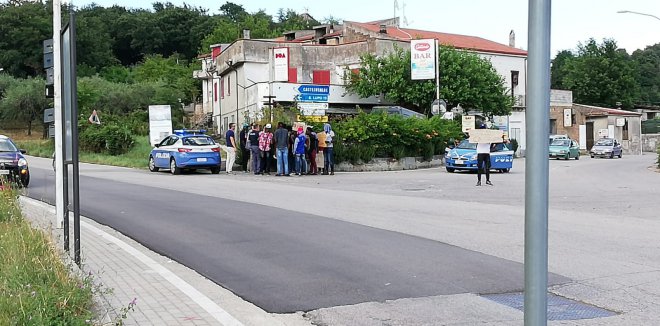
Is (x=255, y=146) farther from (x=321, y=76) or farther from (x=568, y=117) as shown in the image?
(x=568, y=117)

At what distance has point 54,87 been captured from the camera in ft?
38.0

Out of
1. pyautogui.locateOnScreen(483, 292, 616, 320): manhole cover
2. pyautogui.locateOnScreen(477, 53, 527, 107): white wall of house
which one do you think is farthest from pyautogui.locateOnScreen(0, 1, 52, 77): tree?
pyautogui.locateOnScreen(483, 292, 616, 320): manhole cover

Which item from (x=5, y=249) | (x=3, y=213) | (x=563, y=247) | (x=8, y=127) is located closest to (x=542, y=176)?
(x=5, y=249)

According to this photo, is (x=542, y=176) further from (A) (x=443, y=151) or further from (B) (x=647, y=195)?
(A) (x=443, y=151)

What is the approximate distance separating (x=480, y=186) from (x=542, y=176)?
65.1ft

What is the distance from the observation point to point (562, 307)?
6.83 metres

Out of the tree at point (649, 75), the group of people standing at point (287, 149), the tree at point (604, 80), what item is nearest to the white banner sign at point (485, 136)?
the group of people standing at point (287, 149)

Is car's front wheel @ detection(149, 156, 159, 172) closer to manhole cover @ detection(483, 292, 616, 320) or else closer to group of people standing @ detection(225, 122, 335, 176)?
group of people standing @ detection(225, 122, 335, 176)

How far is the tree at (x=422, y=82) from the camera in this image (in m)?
43.4

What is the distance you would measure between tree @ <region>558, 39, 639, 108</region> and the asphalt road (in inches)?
3170

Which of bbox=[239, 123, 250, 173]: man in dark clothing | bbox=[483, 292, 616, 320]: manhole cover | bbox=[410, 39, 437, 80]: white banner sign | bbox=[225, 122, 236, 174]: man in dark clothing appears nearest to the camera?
bbox=[483, 292, 616, 320]: manhole cover

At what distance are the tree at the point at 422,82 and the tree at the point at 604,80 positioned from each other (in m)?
48.8

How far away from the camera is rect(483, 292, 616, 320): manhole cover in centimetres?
652

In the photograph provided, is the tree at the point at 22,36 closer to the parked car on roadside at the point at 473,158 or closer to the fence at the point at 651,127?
the parked car on roadside at the point at 473,158
